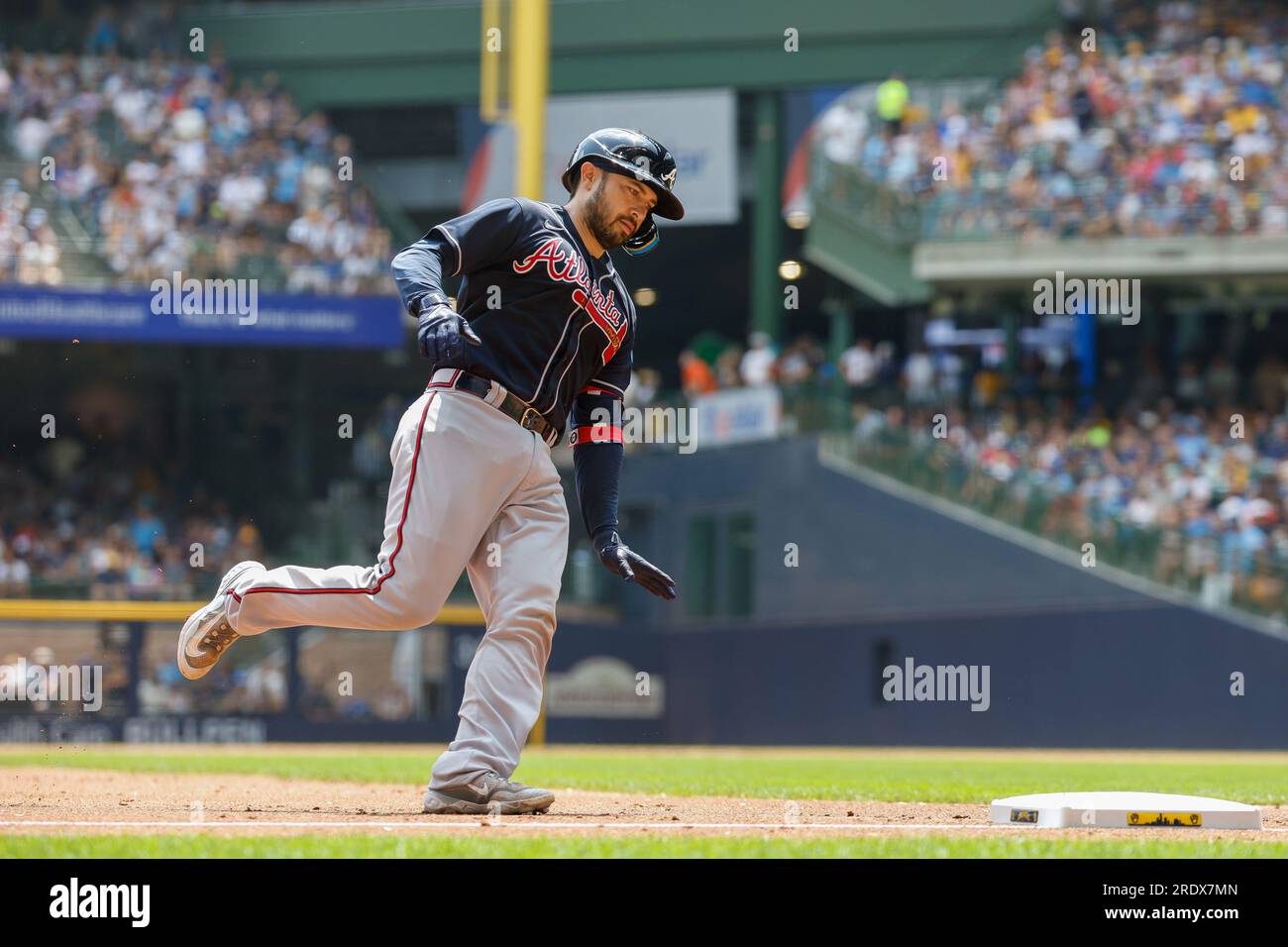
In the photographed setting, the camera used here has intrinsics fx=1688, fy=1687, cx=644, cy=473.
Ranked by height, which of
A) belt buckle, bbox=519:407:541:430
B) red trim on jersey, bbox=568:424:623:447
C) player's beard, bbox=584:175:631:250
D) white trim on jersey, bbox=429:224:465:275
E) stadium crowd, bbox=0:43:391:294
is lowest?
red trim on jersey, bbox=568:424:623:447

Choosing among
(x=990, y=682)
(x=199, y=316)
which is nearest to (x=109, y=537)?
(x=199, y=316)

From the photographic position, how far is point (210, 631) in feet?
16.8

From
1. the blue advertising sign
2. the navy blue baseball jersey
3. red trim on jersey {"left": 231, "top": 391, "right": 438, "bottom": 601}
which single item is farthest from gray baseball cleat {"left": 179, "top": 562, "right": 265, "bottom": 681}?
the blue advertising sign

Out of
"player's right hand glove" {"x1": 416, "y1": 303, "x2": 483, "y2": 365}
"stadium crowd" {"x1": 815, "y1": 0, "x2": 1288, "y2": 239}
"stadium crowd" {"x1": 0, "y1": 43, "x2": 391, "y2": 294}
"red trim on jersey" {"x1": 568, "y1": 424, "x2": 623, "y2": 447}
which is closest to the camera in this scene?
"player's right hand glove" {"x1": 416, "y1": 303, "x2": 483, "y2": 365}

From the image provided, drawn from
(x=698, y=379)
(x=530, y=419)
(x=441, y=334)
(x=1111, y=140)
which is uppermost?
(x=1111, y=140)

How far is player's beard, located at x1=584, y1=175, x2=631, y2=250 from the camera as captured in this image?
5094 millimetres

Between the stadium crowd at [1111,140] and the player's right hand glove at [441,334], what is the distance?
14.8m

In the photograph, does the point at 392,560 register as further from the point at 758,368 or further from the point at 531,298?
the point at 758,368

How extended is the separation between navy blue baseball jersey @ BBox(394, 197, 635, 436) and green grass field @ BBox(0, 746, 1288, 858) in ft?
4.72

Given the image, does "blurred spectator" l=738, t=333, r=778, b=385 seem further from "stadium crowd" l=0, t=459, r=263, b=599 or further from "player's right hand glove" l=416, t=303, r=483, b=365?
"player's right hand glove" l=416, t=303, r=483, b=365

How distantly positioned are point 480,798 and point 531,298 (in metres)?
1.47

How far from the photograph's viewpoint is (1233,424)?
55.9 feet

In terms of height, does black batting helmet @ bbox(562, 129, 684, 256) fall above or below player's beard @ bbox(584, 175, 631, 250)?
above
